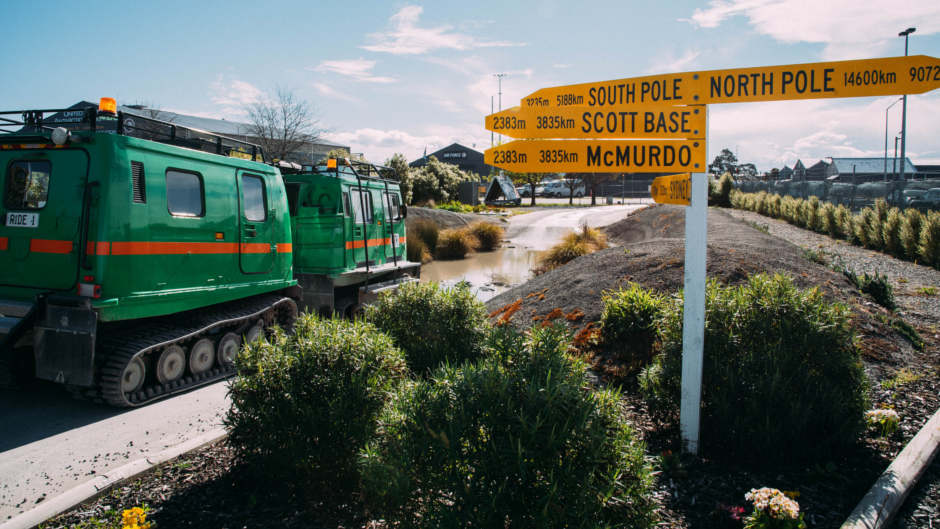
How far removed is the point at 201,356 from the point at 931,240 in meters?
15.2

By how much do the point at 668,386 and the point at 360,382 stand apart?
2.42 m

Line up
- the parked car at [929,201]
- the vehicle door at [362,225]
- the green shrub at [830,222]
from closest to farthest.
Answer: the vehicle door at [362,225] → the parked car at [929,201] → the green shrub at [830,222]

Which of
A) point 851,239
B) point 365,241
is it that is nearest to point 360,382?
point 365,241

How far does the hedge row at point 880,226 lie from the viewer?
1271cm

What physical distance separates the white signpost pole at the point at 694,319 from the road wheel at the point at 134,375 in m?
5.36

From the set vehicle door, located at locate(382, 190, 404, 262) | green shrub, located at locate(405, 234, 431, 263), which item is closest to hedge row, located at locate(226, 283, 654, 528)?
vehicle door, located at locate(382, 190, 404, 262)

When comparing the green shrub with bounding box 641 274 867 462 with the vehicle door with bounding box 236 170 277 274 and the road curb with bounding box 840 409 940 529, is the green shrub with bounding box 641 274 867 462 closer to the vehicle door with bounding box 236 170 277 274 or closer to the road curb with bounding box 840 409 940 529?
the road curb with bounding box 840 409 940 529

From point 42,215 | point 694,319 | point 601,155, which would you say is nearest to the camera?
point 694,319

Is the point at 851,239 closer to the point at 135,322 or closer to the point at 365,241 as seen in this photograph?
the point at 365,241

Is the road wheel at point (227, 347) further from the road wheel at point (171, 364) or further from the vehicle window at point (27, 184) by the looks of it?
the vehicle window at point (27, 184)

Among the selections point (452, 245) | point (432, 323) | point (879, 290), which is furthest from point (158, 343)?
point (452, 245)

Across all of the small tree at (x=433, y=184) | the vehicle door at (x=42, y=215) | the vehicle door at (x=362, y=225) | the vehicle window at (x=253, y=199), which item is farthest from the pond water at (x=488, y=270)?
the small tree at (x=433, y=184)

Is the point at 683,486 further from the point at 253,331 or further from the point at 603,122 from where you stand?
the point at 253,331

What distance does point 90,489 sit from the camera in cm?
356
